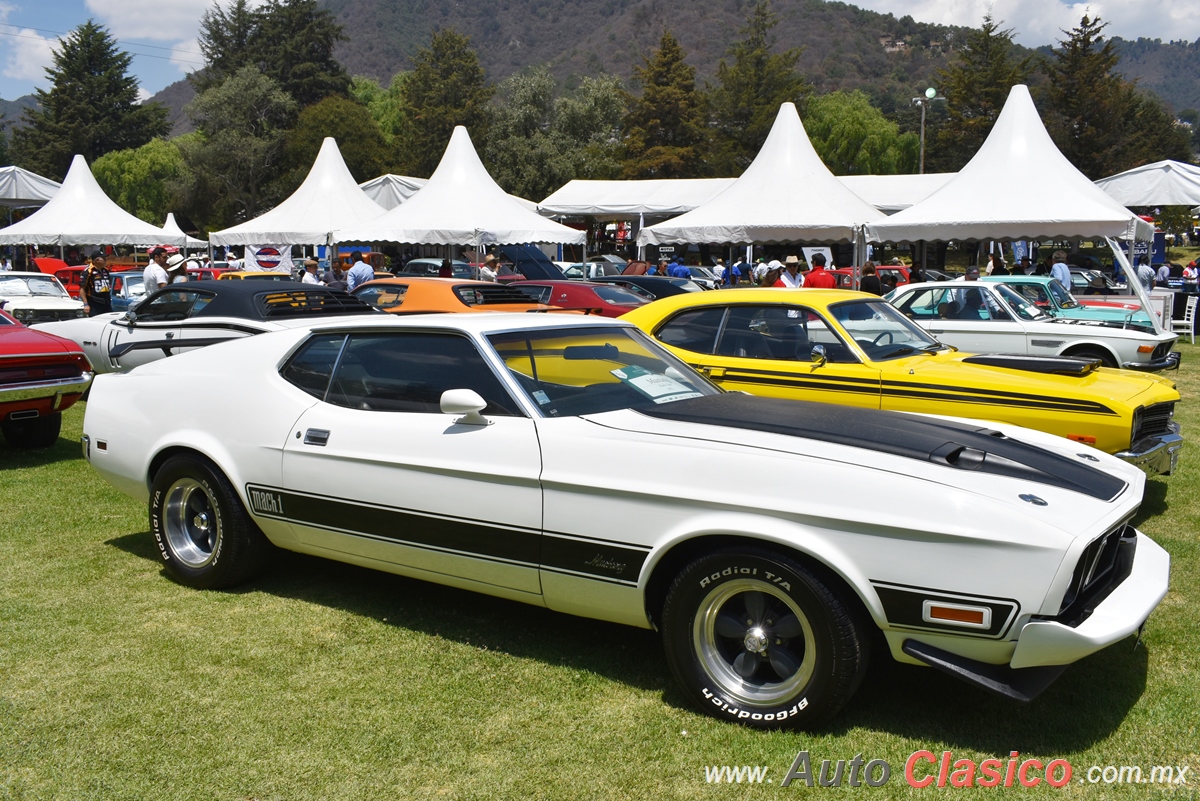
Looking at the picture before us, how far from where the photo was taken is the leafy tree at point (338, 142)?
62469 mm

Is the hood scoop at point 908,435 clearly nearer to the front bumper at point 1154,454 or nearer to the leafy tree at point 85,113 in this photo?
the front bumper at point 1154,454

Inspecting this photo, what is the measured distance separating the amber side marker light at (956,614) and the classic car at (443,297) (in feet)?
29.4

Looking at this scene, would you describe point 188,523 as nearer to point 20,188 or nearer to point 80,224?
point 80,224

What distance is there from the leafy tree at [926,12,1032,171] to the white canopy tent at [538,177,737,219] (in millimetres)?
30178

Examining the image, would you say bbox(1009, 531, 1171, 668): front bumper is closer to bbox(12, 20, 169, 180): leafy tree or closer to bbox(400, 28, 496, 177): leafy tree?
bbox(400, 28, 496, 177): leafy tree

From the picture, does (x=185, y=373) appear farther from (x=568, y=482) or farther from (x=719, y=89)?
(x=719, y=89)

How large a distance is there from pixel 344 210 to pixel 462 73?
53.2 metres

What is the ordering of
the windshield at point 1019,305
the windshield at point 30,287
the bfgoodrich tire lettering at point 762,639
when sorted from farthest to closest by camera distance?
the windshield at point 30,287 → the windshield at point 1019,305 → the bfgoodrich tire lettering at point 762,639

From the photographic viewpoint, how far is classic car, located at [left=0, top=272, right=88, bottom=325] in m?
15.8

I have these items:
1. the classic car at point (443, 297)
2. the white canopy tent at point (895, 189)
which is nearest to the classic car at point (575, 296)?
the classic car at point (443, 297)

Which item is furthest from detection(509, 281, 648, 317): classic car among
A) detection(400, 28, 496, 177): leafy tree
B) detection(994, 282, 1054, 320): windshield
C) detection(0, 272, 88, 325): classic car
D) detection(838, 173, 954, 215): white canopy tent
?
detection(400, 28, 496, 177): leafy tree

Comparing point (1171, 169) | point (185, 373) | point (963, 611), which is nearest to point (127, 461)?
point (185, 373)

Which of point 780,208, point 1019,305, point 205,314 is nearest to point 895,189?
point 780,208

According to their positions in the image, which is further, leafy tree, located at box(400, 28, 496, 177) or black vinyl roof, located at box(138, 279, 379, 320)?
leafy tree, located at box(400, 28, 496, 177)
